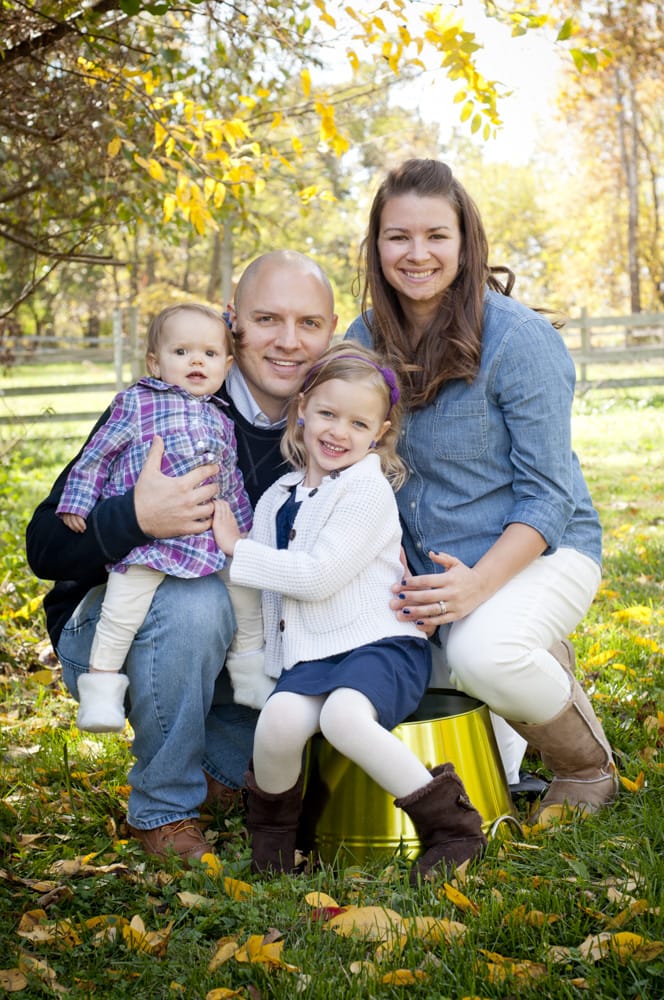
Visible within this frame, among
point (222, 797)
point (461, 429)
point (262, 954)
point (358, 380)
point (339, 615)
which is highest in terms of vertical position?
point (358, 380)

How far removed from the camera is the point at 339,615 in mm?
2592

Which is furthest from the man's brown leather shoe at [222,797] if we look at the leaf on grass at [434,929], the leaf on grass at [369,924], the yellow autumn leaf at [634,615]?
the yellow autumn leaf at [634,615]

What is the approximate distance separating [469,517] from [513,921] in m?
1.13

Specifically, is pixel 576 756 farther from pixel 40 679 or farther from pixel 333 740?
pixel 40 679

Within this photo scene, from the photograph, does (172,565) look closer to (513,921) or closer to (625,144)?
(513,921)

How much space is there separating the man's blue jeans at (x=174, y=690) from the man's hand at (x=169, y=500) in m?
0.16

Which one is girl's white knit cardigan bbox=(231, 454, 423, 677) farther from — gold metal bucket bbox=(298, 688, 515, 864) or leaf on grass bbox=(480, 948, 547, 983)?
leaf on grass bbox=(480, 948, 547, 983)

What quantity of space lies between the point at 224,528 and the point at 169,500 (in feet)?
0.59

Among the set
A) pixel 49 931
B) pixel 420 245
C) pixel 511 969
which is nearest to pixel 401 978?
pixel 511 969

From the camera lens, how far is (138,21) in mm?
5074

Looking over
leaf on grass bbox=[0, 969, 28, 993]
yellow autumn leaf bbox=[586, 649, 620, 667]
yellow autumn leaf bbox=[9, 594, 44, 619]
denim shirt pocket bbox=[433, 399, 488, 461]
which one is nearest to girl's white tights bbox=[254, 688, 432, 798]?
leaf on grass bbox=[0, 969, 28, 993]

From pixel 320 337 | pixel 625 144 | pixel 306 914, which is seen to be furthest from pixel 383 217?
pixel 625 144

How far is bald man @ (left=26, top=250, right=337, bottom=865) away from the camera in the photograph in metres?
2.65

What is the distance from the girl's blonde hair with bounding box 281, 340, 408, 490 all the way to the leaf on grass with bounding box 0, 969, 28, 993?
141 cm
